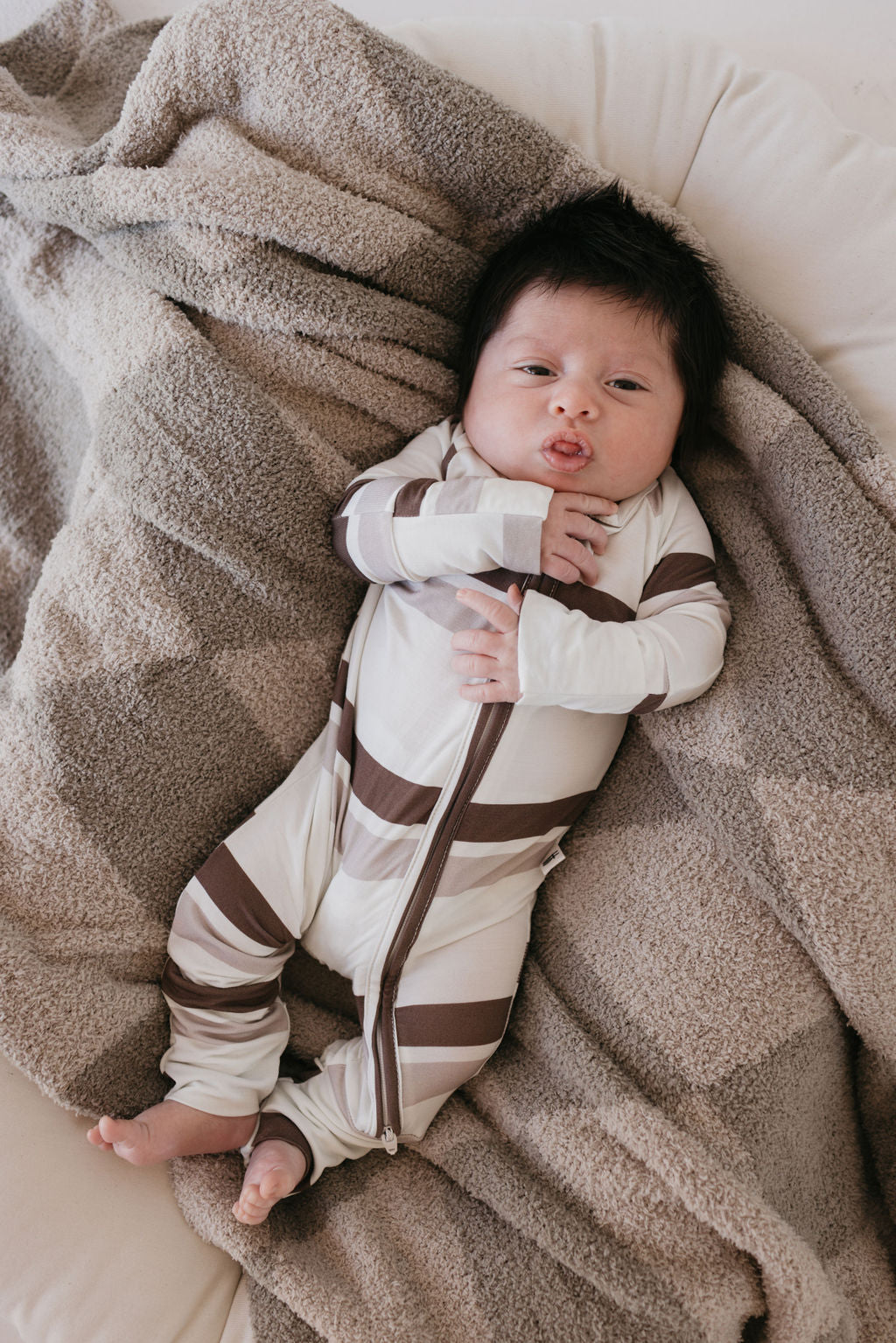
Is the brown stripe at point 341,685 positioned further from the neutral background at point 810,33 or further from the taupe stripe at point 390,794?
the neutral background at point 810,33

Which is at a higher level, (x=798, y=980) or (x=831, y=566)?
(x=831, y=566)

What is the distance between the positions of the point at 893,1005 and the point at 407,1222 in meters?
0.55

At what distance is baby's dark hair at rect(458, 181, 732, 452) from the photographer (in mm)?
1003

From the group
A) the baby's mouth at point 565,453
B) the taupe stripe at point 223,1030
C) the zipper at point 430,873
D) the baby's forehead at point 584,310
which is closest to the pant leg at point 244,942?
the taupe stripe at point 223,1030

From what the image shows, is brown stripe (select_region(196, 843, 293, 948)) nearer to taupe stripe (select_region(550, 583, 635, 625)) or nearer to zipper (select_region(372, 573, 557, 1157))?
zipper (select_region(372, 573, 557, 1157))

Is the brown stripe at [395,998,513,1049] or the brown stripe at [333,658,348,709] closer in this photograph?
the brown stripe at [395,998,513,1049]

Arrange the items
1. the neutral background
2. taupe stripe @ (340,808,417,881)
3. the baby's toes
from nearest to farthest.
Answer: the baby's toes
taupe stripe @ (340,808,417,881)
the neutral background

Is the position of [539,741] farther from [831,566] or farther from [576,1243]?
[576,1243]

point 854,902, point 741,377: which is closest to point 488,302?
point 741,377

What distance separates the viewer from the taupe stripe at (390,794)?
0.98 meters

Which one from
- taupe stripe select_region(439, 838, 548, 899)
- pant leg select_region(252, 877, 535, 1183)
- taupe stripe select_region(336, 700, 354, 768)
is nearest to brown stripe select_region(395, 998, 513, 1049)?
pant leg select_region(252, 877, 535, 1183)

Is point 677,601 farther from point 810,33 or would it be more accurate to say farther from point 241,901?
Result: point 810,33

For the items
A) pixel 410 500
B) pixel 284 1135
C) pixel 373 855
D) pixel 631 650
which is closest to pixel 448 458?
pixel 410 500

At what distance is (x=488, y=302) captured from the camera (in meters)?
1.07
